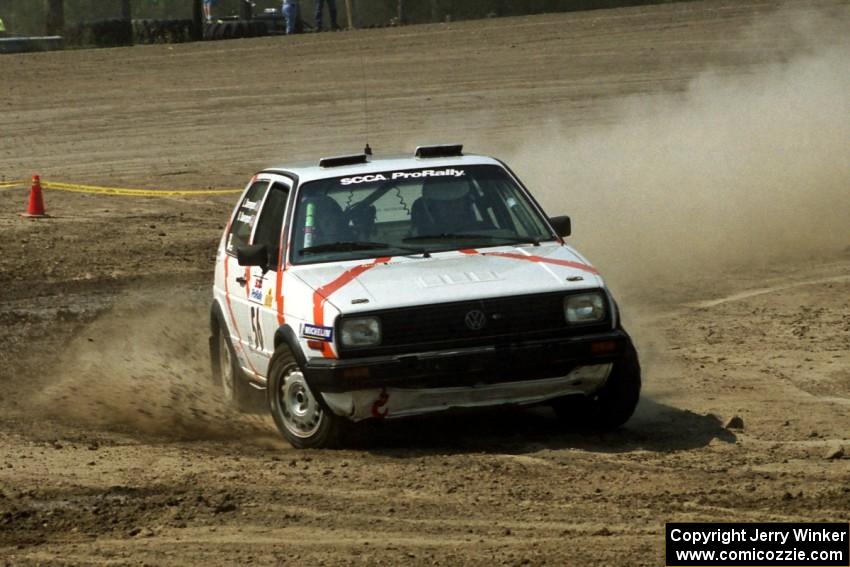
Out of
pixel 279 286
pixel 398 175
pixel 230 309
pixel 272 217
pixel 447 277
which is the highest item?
pixel 398 175

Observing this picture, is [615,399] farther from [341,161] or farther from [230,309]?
[230,309]

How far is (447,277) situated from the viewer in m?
8.39

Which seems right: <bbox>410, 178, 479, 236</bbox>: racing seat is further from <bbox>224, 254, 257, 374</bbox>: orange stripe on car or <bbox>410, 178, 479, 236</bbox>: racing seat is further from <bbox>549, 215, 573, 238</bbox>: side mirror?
<bbox>224, 254, 257, 374</bbox>: orange stripe on car

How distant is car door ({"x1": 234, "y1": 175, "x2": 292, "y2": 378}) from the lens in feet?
29.2

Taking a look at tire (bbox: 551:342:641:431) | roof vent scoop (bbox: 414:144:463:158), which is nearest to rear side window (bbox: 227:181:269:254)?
roof vent scoop (bbox: 414:144:463:158)

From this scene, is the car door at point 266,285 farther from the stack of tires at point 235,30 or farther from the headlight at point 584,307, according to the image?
the stack of tires at point 235,30

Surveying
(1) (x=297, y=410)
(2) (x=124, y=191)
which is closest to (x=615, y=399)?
(1) (x=297, y=410)

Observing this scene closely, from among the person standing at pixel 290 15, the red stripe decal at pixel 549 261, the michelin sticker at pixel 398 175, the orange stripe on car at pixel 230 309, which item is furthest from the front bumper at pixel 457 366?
the person standing at pixel 290 15

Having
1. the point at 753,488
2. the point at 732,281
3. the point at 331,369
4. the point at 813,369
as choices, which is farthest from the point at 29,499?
the point at 732,281

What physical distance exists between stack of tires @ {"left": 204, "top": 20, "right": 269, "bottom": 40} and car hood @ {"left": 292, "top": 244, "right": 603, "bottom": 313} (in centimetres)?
2997

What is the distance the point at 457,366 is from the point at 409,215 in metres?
1.31

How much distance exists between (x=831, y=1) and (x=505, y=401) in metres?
29.0

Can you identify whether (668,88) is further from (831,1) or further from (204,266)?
(204,266)

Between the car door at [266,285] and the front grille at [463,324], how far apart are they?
0.83m
